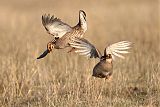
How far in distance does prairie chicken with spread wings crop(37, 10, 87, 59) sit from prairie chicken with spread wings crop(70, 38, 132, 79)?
12 cm

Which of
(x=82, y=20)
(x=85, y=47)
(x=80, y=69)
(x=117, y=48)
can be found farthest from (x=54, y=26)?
(x=80, y=69)

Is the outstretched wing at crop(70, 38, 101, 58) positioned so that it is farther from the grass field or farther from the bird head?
the grass field

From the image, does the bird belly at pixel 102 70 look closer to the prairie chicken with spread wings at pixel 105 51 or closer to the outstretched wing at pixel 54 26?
the prairie chicken with spread wings at pixel 105 51

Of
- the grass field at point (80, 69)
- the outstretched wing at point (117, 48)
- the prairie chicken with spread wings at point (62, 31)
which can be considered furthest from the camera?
the grass field at point (80, 69)

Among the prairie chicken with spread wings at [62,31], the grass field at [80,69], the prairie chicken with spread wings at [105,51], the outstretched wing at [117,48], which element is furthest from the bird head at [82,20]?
the grass field at [80,69]

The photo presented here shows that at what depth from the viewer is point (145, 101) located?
24.6 feet

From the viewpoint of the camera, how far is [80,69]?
9445mm

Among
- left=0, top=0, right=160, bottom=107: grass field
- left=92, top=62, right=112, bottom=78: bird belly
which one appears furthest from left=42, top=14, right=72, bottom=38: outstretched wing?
left=0, top=0, right=160, bottom=107: grass field

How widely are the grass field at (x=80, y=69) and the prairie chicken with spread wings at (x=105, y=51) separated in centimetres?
39

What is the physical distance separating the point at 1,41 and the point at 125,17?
15.4 ft

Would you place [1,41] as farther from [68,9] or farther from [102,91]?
[68,9]

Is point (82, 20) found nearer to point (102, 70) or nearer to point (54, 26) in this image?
point (54, 26)

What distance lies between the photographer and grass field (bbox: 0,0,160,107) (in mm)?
7660

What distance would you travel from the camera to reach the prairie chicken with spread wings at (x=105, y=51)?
6.95 meters
